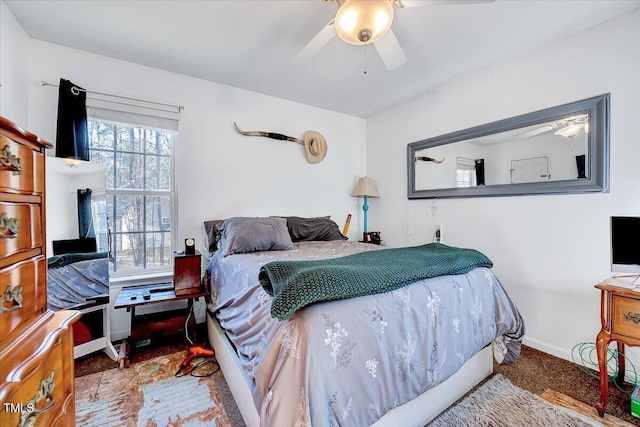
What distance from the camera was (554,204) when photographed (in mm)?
2213

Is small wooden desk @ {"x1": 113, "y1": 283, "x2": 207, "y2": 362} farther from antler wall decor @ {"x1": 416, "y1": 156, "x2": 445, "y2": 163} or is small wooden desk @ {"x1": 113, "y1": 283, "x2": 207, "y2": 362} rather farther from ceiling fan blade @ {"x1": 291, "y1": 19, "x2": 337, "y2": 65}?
antler wall decor @ {"x1": 416, "y1": 156, "x2": 445, "y2": 163}

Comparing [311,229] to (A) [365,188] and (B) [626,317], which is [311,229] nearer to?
(A) [365,188]

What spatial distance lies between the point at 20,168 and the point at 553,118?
10.2ft

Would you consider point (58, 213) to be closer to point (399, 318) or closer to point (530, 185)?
point (399, 318)

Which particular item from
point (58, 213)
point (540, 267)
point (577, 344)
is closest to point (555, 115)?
point (540, 267)

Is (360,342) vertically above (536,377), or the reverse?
(360,342)

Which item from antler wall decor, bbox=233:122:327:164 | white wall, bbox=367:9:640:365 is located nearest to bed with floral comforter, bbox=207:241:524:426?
white wall, bbox=367:9:640:365

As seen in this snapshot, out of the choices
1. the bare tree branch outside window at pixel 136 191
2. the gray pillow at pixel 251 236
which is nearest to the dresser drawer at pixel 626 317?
the gray pillow at pixel 251 236

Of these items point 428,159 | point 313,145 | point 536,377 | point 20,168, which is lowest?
point 536,377

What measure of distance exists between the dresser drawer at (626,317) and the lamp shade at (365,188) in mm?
2455

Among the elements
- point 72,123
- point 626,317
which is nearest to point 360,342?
point 626,317

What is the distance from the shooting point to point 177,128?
8.78 ft

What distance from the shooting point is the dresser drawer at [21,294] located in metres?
0.64

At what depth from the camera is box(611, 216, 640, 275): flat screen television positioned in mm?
1604
